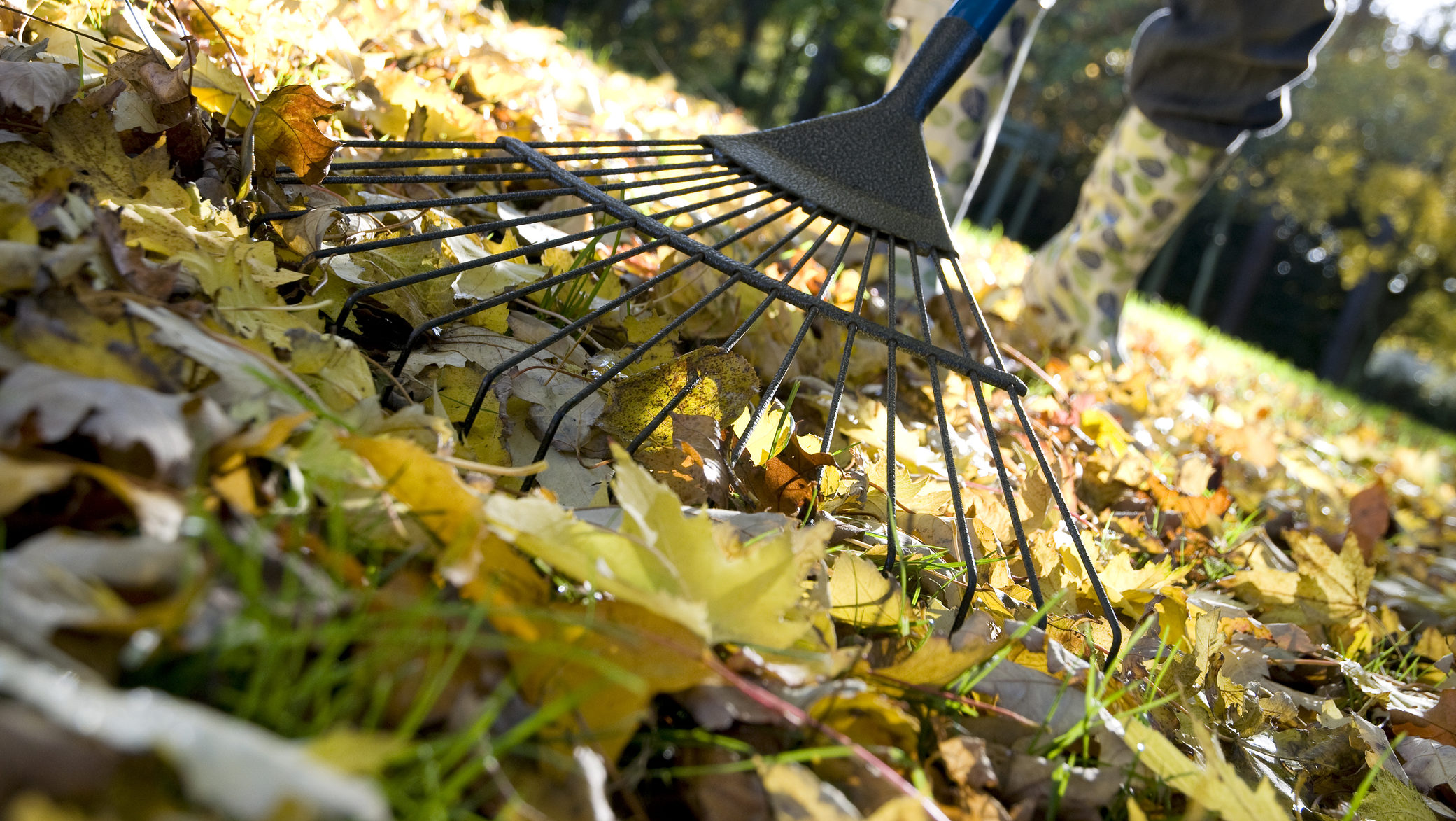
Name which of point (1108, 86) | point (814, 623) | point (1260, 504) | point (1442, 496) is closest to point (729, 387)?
point (814, 623)

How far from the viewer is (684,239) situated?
3.34 ft

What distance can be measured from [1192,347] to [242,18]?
13.5 feet

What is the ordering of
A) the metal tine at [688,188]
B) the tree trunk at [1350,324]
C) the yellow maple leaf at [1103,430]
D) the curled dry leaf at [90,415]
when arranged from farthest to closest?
1. the tree trunk at [1350,324]
2. the yellow maple leaf at [1103,430]
3. the metal tine at [688,188]
4. the curled dry leaf at [90,415]

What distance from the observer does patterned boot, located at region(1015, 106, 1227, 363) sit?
2459 mm

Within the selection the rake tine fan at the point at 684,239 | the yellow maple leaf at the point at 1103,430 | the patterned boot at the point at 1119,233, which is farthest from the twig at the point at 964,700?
the patterned boot at the point at 1119,233

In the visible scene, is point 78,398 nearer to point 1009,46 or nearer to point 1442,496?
point 1009,46

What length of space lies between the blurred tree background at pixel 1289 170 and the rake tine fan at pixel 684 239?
12064mm

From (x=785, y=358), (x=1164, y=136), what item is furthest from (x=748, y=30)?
(x=785, y=358)

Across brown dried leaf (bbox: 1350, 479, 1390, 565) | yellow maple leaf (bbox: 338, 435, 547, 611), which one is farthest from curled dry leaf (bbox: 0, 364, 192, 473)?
brown dried leaf (bbox: 1350, 479, 1390, 565)

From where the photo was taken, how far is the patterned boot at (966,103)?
7.13 feet

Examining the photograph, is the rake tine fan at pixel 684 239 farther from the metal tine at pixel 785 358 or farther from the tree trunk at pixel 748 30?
the tree trunk at pixel 748 30

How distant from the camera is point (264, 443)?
1.76ft

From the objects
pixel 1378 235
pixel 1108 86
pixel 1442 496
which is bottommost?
pixel 1442 496

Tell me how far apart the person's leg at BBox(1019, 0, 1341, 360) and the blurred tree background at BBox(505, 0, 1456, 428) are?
36.0 feet
